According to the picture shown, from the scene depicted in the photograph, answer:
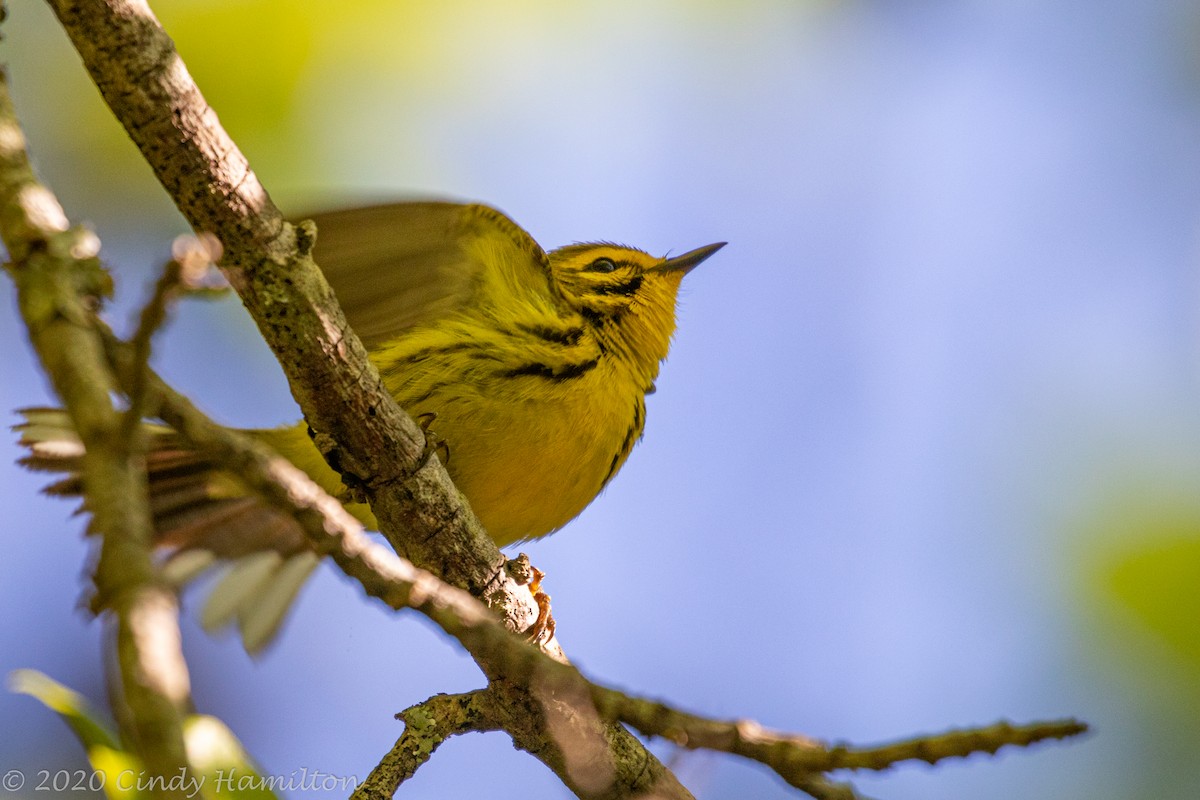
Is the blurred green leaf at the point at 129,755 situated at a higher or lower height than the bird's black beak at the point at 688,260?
lower

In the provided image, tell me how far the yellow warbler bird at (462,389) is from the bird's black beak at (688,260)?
15.5 inches

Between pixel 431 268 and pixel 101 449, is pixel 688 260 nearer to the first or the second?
pixel 431 268

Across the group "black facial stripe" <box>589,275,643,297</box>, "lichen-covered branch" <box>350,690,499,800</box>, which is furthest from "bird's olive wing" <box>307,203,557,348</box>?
"lichen-covered branch" <box>350,690,499,800</box>

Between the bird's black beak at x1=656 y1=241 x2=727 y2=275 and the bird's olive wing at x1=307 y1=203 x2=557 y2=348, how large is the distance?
2.65ft

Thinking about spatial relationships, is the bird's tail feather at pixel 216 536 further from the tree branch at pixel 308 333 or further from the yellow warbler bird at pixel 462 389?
the tree branch at pixel 308 333

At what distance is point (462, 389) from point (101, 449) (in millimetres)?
2641

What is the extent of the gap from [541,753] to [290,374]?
1.46 metres

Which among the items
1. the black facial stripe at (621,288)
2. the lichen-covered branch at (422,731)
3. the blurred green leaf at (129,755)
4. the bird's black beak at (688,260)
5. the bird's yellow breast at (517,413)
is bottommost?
the blurred green leaf at (129,755)

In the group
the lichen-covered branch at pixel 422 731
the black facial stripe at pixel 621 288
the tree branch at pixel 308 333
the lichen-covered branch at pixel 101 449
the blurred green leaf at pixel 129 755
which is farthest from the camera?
the black facial stripe at pixel 621 288

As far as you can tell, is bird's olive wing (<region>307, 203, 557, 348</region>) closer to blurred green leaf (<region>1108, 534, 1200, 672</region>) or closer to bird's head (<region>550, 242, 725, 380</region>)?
bird's head (<region>550, 242, 725, 380</region>)

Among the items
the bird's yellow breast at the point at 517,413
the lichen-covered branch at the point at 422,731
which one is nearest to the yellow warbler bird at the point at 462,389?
the bird's yellow breast at the point at 517,413

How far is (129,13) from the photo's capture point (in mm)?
2496

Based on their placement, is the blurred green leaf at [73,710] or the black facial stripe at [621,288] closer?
the blurred green leaf at [73,710]

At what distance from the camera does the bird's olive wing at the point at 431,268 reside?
452 cm
